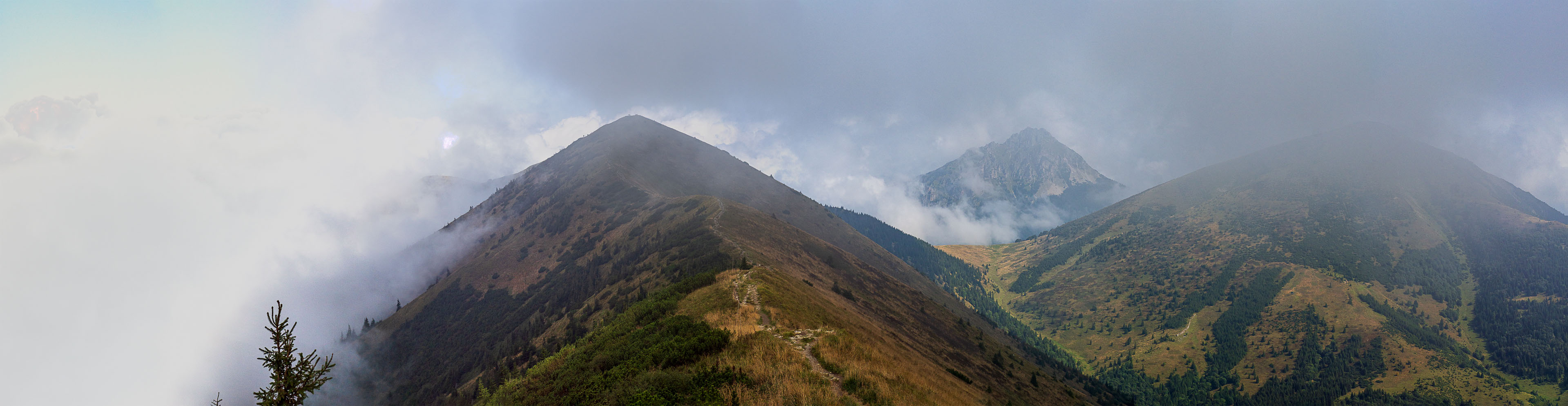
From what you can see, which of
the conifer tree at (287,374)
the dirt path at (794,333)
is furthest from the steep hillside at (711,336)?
the conifer tree at (287,374)

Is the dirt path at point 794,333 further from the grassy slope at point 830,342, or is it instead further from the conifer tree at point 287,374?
the conifer tree at point 287,374

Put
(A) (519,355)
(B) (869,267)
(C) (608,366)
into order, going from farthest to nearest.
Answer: (B) (869,267) → (A) (519,355) → (C) (608,366)

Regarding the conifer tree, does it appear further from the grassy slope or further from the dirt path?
the dirt path

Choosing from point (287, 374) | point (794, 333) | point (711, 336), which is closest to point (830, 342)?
point (794, 333)

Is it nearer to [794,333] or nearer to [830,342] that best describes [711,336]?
[794,333]

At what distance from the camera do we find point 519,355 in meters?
133

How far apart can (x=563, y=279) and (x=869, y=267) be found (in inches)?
4178

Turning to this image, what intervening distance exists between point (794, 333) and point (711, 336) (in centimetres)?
921

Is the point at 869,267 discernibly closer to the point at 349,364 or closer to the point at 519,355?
the point at 519,355

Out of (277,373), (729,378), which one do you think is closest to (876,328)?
(729,378)

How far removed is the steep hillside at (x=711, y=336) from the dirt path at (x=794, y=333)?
0.67 ft

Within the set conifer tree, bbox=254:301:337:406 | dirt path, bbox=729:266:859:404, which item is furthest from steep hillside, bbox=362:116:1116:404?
conifer tree, bbox=254:301:337:406

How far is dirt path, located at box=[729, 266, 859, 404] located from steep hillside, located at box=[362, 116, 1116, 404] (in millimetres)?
204

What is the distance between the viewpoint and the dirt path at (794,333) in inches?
1371
